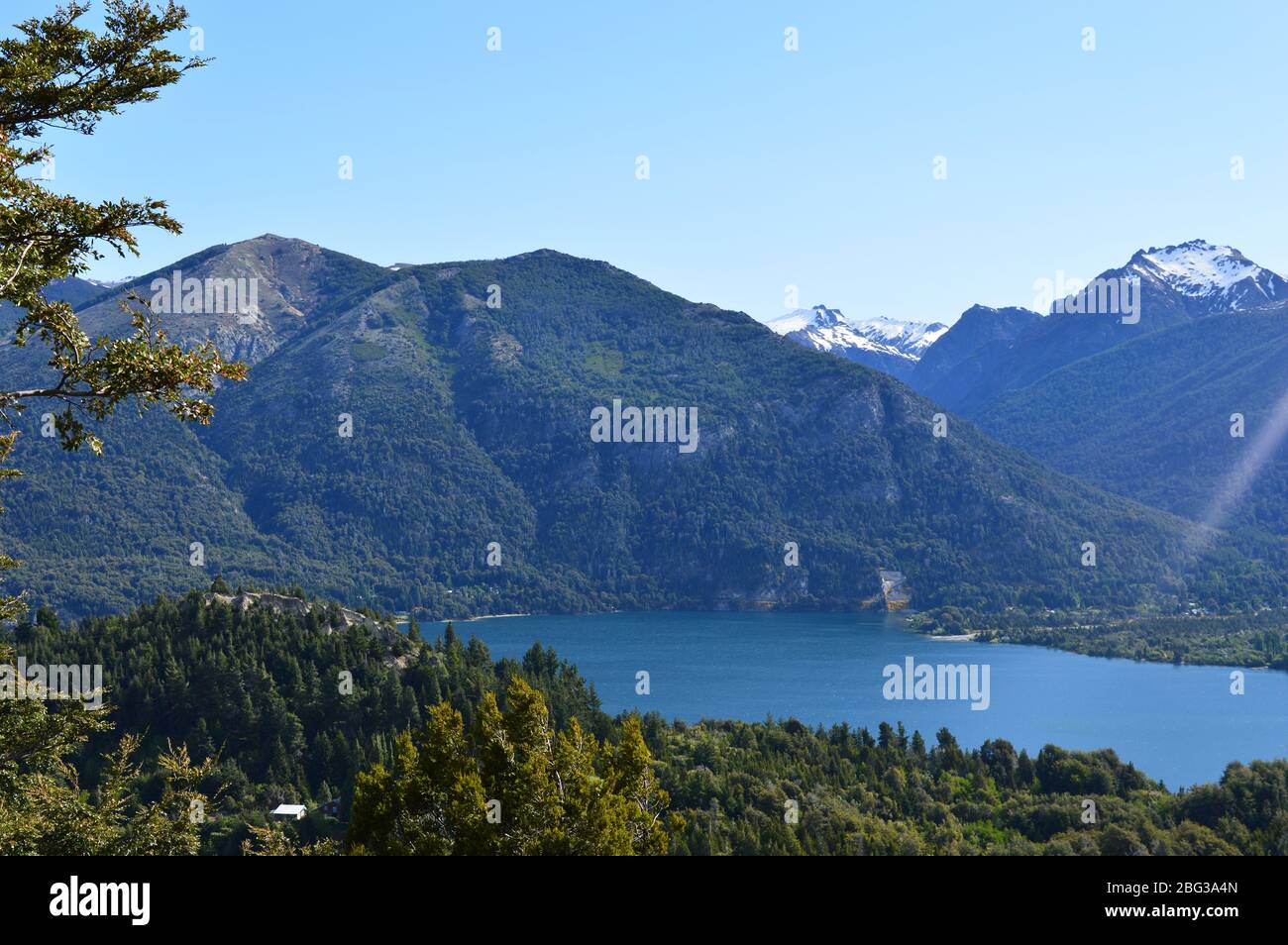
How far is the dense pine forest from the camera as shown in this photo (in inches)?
2665

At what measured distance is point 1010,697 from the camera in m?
148

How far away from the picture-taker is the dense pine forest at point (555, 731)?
67.7 m

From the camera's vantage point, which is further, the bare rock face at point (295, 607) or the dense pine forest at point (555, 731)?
the bare rock face at point (295, 607)

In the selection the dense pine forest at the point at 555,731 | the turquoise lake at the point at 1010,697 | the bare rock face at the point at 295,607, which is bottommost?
the turquoise lake at the point at 1010,697

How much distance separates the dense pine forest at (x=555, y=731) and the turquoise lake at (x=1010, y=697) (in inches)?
969

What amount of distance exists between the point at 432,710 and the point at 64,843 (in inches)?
458

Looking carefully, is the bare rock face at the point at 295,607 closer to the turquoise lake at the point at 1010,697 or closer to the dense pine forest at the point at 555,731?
the dense pine forest at the point at 555,731

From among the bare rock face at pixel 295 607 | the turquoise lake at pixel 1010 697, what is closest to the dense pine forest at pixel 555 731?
the bare rock face at pixel 295 607

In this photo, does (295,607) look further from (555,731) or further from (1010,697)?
(1010,697)

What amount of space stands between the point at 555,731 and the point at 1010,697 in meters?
103

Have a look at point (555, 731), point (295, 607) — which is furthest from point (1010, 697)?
point (555, 731)
